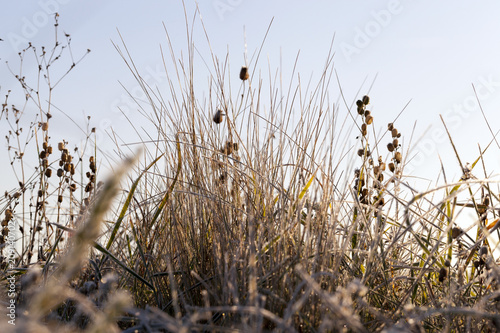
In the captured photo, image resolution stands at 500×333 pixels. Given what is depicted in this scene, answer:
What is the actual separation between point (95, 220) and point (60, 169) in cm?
228

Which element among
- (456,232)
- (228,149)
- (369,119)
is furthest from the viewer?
(369,119)

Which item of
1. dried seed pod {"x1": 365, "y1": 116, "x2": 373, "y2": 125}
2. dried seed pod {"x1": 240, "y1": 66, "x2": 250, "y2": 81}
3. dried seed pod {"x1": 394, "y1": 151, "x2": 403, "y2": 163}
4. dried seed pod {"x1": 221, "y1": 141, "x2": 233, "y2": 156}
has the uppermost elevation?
dried seed pod {"x1": 240, "y1": 66, "x2": 250, "y2": 81}

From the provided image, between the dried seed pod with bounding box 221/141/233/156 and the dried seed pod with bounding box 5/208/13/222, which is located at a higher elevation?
the dried seed pod with bounding box 221/141/233/156

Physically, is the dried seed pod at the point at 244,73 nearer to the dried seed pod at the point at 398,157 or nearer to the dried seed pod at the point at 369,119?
the dried seed pod at the point at 369,119

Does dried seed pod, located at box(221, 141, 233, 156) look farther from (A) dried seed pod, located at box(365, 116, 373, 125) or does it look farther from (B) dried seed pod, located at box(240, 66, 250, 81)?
(A) dried seed pod, located at box(365, 116, 373, 125)

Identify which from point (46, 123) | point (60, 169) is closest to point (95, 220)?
point (60, 169)

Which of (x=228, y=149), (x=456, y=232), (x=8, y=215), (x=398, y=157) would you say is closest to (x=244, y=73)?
(x=228, y=149)

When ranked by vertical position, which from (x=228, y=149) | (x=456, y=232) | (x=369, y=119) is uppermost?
(x=369, y=119)

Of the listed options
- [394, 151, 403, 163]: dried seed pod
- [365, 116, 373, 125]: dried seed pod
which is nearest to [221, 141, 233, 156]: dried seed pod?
[365, 116, 373, 125]: dried seed pod

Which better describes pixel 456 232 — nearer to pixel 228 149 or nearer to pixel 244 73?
pixel 228 149

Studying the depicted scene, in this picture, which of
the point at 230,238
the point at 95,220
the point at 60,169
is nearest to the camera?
the point at 95,220

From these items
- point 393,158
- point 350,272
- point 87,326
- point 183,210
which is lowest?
point 87,326

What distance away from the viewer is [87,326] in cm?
160

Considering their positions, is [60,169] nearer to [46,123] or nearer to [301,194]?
[46,123]
